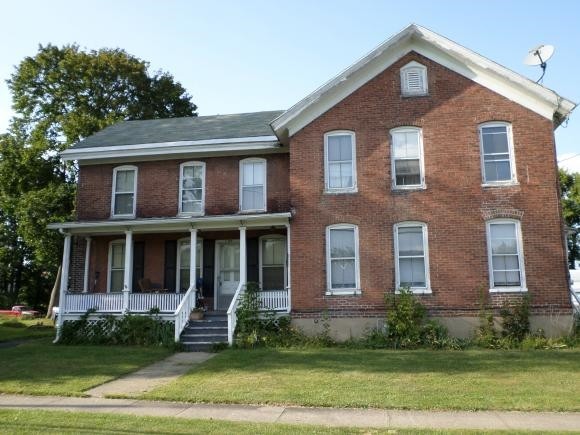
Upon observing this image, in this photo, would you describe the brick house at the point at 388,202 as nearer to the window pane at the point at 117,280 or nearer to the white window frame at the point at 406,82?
the white window frame at the point at 406,82

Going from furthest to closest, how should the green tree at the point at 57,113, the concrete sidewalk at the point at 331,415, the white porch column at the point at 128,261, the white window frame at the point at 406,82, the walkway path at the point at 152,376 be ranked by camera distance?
the green tree at the point at 57,113 < the white porch column at the point at 128,261 < the white window frame at the point at 406,82 < the walkway path at the point at 152,376 < the concrete sidewalk at the point at 331,415

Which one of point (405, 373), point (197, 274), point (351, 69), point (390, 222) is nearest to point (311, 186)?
point (390, 222)

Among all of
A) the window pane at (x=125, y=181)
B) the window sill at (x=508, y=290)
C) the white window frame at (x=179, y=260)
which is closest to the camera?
the window sill at (x=508, y=290)

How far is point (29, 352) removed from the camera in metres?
14.6

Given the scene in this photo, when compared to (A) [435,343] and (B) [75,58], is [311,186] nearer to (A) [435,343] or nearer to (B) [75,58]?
(A) [435,343]

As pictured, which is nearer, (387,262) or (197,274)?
(387,262)

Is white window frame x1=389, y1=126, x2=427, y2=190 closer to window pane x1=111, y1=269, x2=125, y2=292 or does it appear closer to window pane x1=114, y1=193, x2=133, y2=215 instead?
A: window pane x1=114, y1=193, x2=133, y2=215

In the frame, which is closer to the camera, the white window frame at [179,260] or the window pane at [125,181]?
the white window frame at [179,260]

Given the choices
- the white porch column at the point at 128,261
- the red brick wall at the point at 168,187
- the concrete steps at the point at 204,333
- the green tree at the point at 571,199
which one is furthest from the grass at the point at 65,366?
the green tree at the point at 571,199

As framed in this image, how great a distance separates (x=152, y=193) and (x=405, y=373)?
11616 millimetres

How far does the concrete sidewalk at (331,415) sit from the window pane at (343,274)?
7.56m

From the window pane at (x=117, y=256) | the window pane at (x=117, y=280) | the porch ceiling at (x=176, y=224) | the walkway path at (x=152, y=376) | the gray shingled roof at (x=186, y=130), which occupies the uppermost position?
the gray shingled roof at (x=186, y=130)

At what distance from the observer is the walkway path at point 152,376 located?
987 centimetres

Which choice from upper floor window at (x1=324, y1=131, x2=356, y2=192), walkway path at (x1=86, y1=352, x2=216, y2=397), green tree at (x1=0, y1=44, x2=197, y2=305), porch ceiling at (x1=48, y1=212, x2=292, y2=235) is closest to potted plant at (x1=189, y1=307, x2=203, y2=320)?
walkway path at (x1=86, y1=352, x2=216, y2=397)
